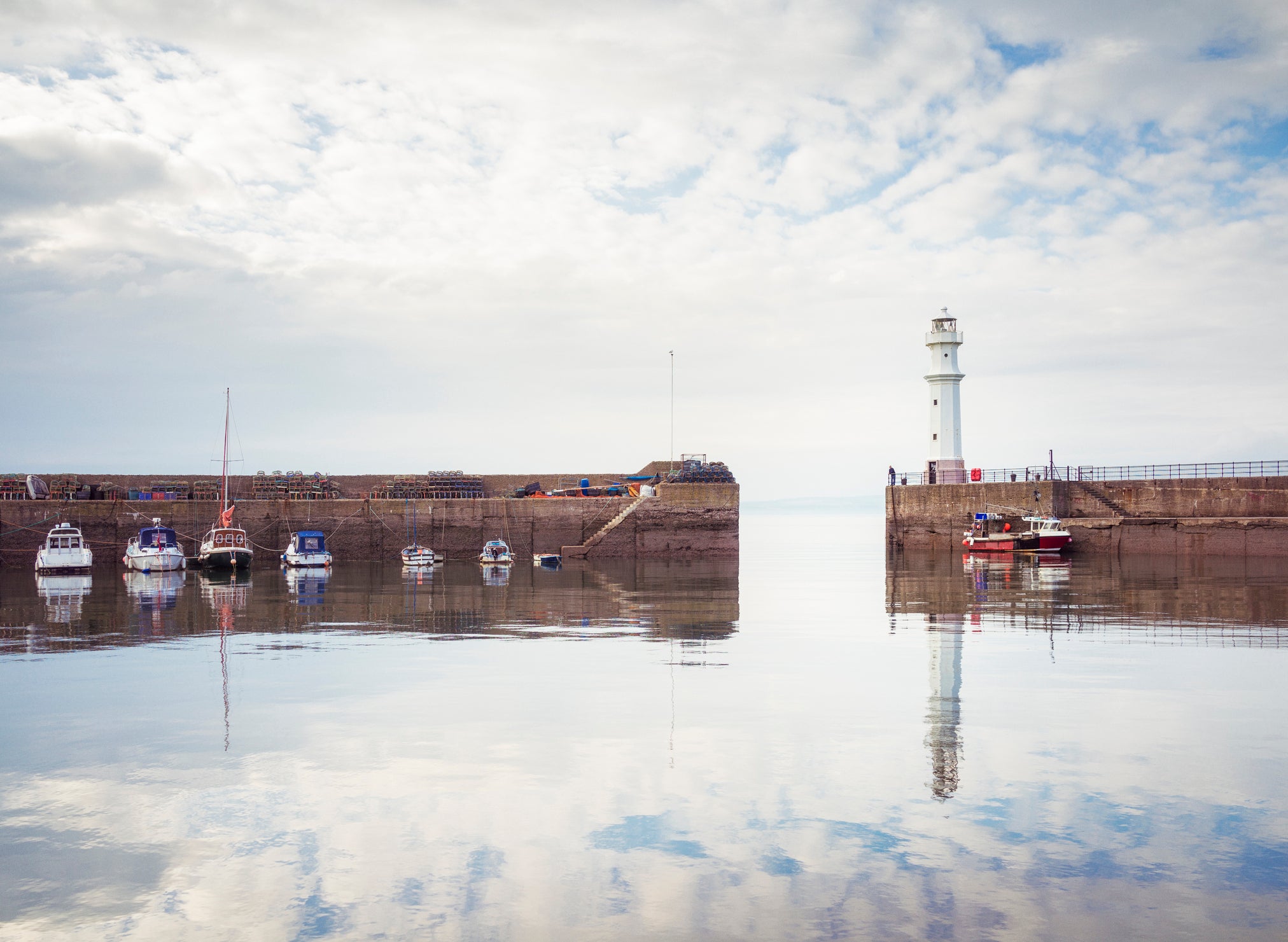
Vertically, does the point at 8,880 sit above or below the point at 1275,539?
below

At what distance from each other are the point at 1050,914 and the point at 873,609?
19.5 metres

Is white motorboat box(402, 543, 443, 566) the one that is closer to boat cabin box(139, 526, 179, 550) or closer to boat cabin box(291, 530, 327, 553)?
boat cabin box(291, 530, 327, 553)

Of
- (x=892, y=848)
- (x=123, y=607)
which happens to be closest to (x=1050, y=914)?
(x=892, y=848)

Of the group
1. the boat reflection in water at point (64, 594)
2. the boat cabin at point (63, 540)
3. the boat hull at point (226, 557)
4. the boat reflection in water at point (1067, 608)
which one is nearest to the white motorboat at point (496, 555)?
the boat hull at point (226, 557)

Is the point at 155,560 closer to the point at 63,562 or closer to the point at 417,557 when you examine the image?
the point at 63,562

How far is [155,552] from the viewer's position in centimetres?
4734

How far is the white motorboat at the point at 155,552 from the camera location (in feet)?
155

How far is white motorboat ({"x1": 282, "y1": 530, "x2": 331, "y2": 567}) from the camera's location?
47500mm

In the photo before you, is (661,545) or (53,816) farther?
(661,545)

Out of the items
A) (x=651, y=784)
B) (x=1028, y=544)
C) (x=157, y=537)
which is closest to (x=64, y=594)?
(x=157, y=537)

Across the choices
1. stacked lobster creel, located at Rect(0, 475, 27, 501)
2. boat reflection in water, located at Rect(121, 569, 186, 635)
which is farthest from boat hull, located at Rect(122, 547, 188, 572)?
stacked lobster creel, located at Rect(0, 475, 27, 501)

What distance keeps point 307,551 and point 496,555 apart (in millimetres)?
8638

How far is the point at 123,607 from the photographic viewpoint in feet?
91.5

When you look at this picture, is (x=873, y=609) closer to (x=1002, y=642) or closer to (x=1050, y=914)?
(x=1002, y=642)
